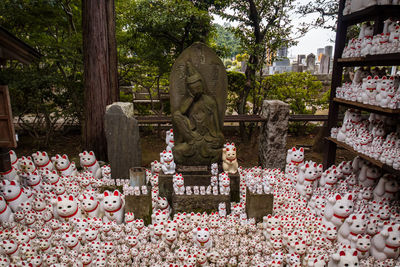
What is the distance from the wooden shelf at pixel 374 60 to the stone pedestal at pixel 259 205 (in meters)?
2.31

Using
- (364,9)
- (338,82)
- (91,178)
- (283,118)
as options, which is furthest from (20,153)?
(364,9)

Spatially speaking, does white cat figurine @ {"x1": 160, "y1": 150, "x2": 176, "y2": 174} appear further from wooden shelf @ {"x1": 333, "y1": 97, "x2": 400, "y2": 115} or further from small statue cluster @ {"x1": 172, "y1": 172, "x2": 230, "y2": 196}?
wooden shelf @ {"x1": 333, "y1": 97, "x2": 400, "y2": 115}

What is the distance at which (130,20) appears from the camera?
22.8 ft

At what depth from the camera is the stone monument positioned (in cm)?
406

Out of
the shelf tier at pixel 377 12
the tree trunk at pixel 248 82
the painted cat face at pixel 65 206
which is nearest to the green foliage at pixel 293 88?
the tree trunk at pixel 248 82

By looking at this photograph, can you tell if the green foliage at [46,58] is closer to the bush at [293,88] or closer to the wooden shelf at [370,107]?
the bush at [293,88]

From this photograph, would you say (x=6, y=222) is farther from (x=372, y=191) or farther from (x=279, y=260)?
(x=372, y=191)

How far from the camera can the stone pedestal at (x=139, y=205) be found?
3.68 m

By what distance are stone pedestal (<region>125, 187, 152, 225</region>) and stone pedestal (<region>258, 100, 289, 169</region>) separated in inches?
114

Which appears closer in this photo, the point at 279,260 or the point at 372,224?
the point at 279,260

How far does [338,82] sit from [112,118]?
4084 mm

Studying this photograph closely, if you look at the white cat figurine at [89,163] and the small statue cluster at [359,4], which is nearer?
the small statue cluster at [359,4]

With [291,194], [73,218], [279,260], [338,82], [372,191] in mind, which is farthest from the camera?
[338,82]

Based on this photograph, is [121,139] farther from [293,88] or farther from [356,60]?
[293,88]
